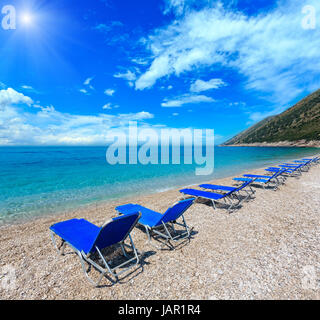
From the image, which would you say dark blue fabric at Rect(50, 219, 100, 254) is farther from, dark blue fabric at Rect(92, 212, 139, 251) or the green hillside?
the green hillside

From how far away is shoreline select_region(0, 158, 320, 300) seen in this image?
9.20 feet

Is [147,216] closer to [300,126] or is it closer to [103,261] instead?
[103,261]

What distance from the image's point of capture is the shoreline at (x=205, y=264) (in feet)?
9.20

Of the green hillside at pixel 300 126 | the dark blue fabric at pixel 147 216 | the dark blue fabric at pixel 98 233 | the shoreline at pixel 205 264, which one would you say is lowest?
the shoreline at pixel 205 264

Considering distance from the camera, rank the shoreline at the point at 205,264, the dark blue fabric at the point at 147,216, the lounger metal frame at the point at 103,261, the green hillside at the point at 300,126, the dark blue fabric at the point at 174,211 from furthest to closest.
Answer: the green hillside at the point at 300,126 → the dark blue fabric at the point at 147,216 → the dark blue fabric at the point at 174,211 → the lounger metal frame at the point at 103,261 → the shoreline at the point at 205,264

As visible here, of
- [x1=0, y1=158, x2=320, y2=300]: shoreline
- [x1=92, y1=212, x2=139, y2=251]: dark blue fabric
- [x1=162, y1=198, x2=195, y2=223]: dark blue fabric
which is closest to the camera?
[x1=0, y1=158, x2=320, y2=300]: shoreline

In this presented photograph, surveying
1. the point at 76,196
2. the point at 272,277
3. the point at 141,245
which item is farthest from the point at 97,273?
the point at 76,196

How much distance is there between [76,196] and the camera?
11.0m

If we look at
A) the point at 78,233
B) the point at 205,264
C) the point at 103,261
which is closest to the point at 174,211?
the point at 205,264

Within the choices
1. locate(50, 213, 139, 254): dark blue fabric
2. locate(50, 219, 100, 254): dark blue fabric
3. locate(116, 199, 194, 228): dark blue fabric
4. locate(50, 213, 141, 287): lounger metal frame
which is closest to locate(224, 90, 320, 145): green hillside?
locate(116, 199, 194, 228): dark blue fabric

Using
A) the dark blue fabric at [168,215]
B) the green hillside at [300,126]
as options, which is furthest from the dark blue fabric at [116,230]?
the green hillside at [300,126]

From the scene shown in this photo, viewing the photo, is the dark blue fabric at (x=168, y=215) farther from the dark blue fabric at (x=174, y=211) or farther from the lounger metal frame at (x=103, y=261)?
the lounger metal frame at (x=103, y=261)

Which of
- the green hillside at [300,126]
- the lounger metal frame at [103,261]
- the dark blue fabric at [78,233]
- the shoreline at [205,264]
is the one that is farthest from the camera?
the green hillside at [300,126]
